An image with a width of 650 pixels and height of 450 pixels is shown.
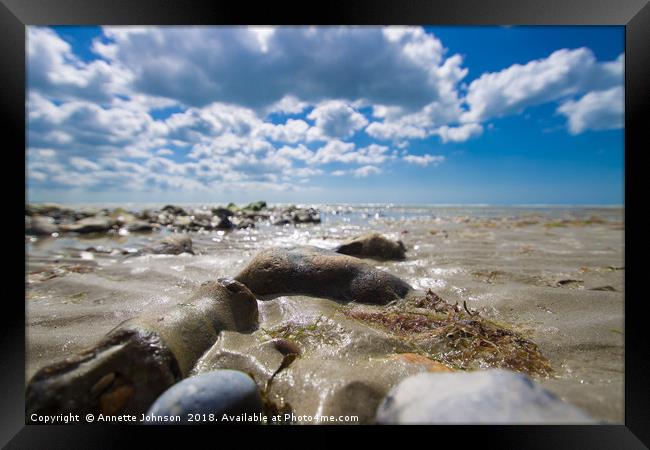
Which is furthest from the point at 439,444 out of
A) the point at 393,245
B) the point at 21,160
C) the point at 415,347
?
the point at 393,245

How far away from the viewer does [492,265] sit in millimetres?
4582

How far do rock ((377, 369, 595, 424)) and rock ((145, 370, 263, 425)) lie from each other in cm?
66

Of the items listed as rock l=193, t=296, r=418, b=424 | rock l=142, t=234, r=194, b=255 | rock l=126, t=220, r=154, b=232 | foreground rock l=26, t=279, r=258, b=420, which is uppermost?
rock l=126, t=220, r=154, b=232

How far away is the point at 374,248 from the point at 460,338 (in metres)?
3.04

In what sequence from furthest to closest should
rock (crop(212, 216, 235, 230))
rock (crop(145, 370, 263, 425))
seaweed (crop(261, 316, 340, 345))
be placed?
rock (crop(212, 216, 235, 230)) < seaweed (crop(261, 316, 340, 345)) < rock (crop(145, 370, 263, 425))

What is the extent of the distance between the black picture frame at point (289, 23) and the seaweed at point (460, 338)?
59 centimetres

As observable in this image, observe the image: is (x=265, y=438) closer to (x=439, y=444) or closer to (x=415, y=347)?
(x=439, y=444)

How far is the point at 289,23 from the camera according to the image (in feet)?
5.41

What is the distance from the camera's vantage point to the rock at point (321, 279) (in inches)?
122

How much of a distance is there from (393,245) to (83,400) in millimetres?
4505

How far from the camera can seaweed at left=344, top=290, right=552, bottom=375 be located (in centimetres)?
197

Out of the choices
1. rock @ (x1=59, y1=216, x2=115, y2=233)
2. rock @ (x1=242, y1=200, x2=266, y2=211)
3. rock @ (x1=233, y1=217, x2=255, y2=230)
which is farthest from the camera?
rock @ (x1=242, y1=200, x2=266, y2=211)

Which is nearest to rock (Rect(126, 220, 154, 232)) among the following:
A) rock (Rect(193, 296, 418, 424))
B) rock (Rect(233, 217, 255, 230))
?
rock (Rect(233, 217, 255, 230))

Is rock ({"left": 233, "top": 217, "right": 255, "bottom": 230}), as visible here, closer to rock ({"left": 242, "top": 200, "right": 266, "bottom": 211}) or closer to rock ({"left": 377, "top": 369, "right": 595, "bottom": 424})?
rock ({"left": 242, "top": 200, "right": 266, "bottom": 211})
